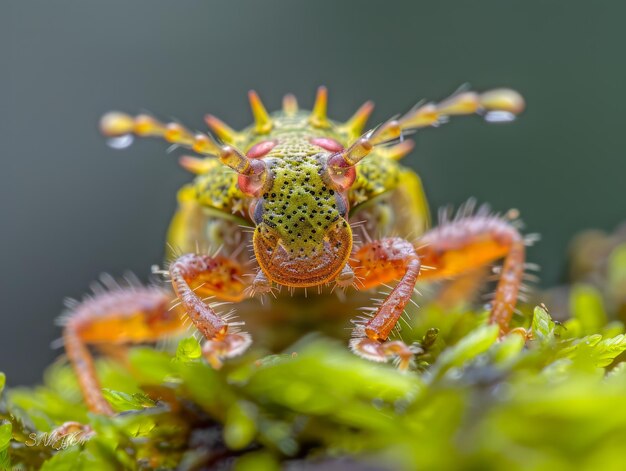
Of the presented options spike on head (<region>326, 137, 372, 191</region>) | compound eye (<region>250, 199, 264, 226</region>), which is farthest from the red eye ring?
compound eye (<region>250, 199, 264, 226</region>)

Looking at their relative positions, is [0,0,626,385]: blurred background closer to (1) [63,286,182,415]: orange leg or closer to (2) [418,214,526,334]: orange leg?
(1) [63,286,182,415]: orange leg

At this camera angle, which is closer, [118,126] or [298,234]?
[298,234]

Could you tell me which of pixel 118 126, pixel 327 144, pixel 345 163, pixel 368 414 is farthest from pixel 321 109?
pixel 368 414

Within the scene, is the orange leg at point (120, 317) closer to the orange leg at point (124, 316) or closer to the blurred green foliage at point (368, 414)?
the orange leg at point (124, 316)

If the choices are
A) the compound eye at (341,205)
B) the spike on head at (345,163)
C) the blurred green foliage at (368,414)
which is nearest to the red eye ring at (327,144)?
the spike on head at (345,163)

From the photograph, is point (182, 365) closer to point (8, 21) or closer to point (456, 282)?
point (456, 282)

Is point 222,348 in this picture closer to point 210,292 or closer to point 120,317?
point 210,292
